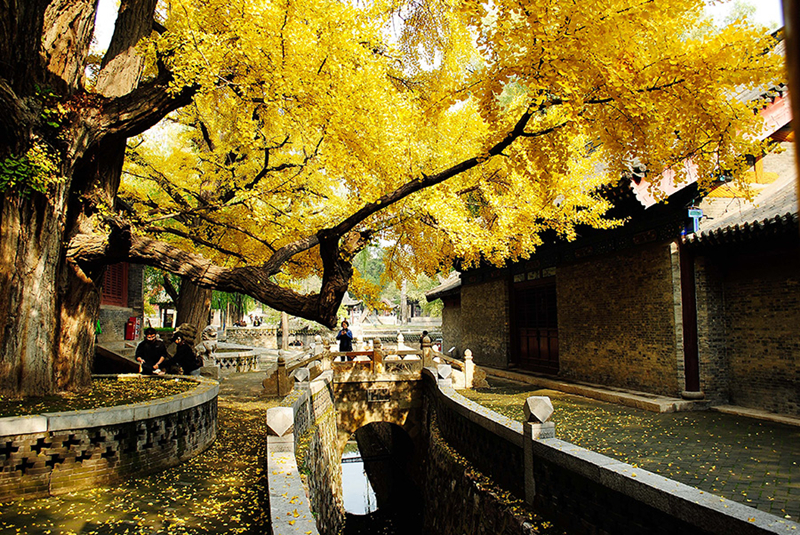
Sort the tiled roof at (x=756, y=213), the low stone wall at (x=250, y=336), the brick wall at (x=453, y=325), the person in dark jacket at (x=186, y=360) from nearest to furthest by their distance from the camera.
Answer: the tiled roof at (x=756, y=213)
the person in dark jacket at (x=186, y=360)
the brick wall at (x=453, y=325)
the low stone wall at (x=250, y=336)

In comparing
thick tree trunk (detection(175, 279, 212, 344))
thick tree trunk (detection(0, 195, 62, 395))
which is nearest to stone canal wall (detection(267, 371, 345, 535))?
thick tree trunk (detection(0, 195, 62, 395))

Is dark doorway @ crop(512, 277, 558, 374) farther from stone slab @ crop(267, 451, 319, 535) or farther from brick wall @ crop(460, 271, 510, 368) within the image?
stone slab @ crop(267, 451, 319, 535)

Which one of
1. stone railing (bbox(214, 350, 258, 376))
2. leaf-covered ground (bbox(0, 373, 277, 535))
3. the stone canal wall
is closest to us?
the stone canal wall

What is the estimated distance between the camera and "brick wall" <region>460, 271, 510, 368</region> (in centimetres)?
1825

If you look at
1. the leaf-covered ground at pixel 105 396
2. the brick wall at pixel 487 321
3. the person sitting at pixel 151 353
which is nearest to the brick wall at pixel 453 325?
the brick wall at pixel 487 321

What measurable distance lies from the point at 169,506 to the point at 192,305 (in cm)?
954

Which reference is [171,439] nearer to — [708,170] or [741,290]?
[708,170]

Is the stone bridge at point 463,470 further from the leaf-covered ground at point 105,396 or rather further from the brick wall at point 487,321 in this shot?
the brick wall at point 487,321

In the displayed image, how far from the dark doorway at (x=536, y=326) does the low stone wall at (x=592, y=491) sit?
798cm

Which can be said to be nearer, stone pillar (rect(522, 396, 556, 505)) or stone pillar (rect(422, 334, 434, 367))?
stone pillar (rect(522, 396, 556, 505))

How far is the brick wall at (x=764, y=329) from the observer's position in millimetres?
9117

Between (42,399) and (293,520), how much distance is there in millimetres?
5197

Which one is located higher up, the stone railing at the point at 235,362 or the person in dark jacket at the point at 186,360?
the person in dark jacket at the point at 186,360

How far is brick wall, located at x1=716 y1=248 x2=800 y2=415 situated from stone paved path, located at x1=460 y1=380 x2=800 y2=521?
0.73 metres
